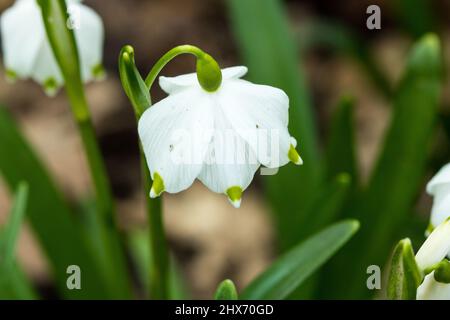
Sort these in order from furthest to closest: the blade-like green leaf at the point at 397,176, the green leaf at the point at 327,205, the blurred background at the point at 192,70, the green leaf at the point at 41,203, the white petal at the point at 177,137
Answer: the blurred background at the point at 192,70, the green leaf at the point at 41,203, the blade-like green leaf at the point at 397,176, the green leaf at the point at 327,205, the white petal at the point at 177,137

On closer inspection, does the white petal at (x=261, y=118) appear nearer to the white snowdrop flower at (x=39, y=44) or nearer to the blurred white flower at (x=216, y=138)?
the blurred white flower at (x=216, y=138)

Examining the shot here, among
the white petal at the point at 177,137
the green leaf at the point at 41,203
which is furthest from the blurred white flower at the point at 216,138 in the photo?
the green leaf at the point at 41,203

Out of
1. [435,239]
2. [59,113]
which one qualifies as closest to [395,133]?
[435,239]

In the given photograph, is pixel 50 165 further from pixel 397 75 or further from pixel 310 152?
pixel 397 75

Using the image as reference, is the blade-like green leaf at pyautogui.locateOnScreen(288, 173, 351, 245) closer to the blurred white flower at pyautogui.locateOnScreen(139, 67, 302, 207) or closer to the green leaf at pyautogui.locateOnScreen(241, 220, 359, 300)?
the green leaf at pyautogui.locateOnScreen(241, 220, 359, 300)

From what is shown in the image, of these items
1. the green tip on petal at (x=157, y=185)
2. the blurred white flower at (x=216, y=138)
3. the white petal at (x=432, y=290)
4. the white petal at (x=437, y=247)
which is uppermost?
the blurred white flower at (x=216, y=138)

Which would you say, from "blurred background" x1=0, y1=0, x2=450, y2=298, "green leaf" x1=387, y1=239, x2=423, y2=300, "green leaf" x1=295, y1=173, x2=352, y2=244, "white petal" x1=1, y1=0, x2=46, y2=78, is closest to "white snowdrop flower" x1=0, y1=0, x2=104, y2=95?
"white petal" x1=1, y1=0, x2=46, y2=78

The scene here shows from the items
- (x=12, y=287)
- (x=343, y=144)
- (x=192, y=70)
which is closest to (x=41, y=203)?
(x=12, y=287)
